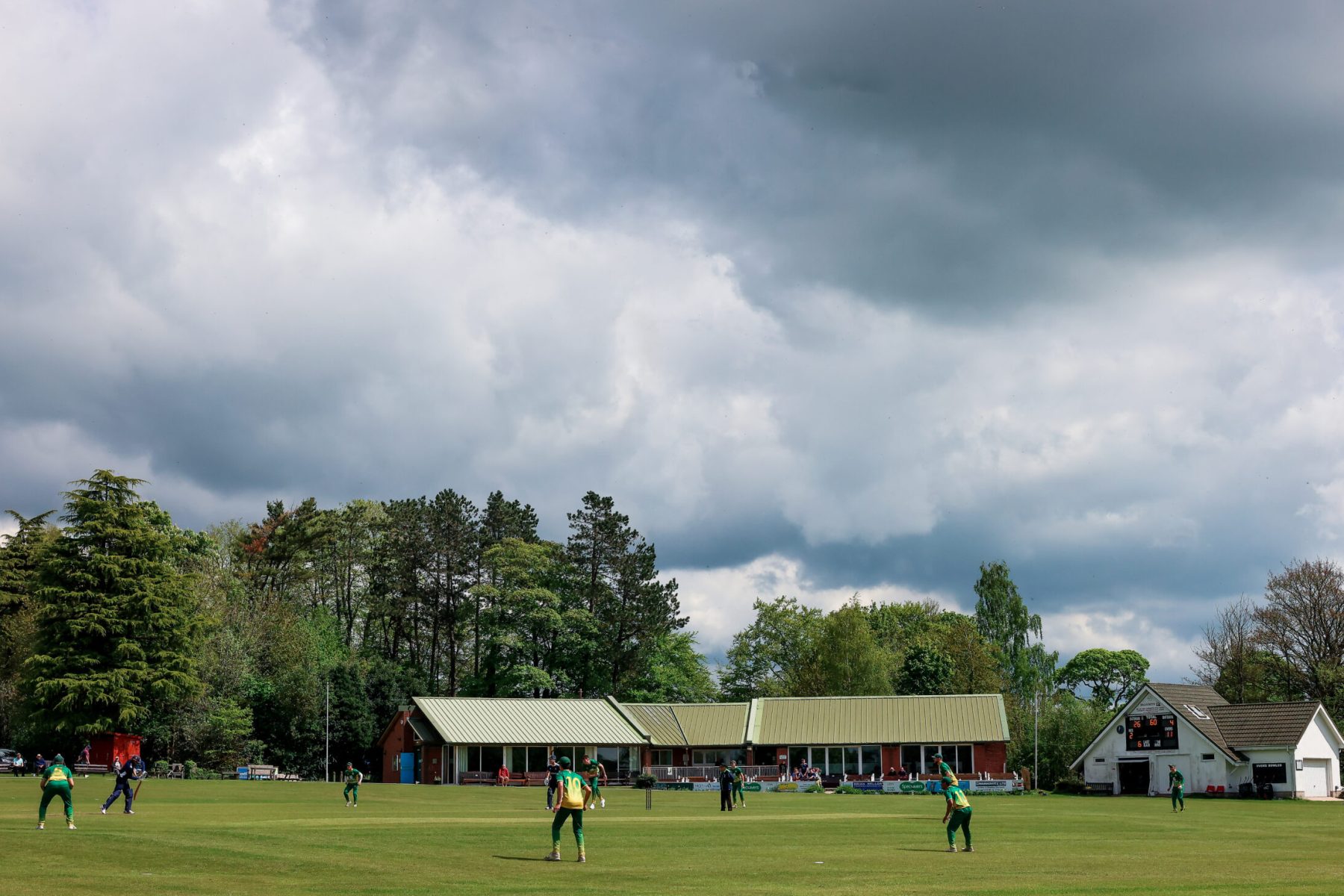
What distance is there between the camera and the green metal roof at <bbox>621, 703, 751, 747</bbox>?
84.9 metres

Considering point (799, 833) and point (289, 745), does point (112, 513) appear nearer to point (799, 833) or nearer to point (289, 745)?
point (289, 745)

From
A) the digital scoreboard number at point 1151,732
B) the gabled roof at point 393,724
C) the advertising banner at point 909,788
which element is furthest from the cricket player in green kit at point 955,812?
the gabled roof at point 393,724

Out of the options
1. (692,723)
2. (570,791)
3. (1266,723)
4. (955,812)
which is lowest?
(692,723)

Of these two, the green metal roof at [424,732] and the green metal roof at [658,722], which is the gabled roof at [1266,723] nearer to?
the green metal roof at [658,722]

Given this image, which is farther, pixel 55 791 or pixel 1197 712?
pixel 1197 712

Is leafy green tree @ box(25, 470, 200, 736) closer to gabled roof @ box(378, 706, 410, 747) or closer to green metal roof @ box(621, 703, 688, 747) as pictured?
gabled roof @ box(378, 706, 410, 747)

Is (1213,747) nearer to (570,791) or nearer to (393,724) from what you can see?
(393,724)

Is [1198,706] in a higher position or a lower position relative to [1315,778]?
higher

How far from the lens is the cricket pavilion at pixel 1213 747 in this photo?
71.1m

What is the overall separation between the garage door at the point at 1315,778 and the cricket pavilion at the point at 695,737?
16.7 metres

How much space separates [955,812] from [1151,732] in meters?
54.6

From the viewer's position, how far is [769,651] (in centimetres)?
10781

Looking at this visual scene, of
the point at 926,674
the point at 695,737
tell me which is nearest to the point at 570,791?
the point at 695,737

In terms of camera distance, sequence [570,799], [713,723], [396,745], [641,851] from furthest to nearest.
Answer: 1. [713,723]
2. [396,745]
3. [641,851]
4. [570,799]
